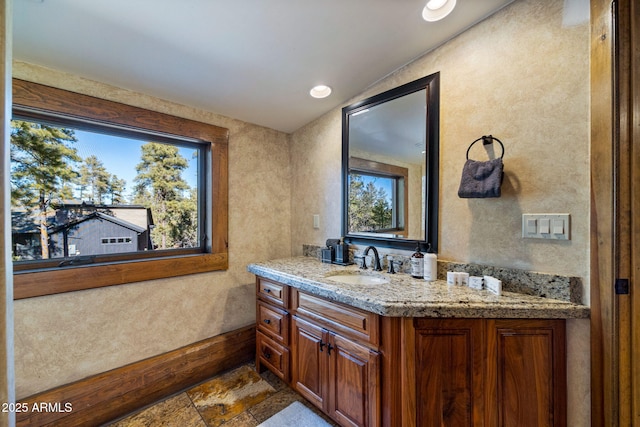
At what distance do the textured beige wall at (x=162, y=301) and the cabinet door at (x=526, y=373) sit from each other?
1.81 m

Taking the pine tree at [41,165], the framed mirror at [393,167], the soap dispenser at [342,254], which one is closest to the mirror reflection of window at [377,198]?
the framed mirror at [393,167]

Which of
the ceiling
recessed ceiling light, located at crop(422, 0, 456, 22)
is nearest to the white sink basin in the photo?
the ceiling

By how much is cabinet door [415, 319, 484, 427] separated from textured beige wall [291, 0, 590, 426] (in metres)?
0.45

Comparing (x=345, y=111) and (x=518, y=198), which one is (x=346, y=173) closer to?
(x=345, y=111)

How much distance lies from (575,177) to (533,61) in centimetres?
60

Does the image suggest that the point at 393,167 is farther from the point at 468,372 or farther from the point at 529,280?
the point at 468,372

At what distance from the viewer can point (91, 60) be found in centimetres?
138

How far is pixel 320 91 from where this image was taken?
1879 mm

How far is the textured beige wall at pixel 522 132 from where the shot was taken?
1.11m

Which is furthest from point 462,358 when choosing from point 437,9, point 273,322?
point 437,9

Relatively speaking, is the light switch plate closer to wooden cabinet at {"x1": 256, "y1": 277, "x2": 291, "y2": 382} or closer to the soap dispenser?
the soap dispenser

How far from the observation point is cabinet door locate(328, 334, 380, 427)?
3.94 feet

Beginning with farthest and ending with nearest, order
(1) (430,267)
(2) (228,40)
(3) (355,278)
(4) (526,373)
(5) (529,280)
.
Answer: (3) (355,278)
(1) (430,267)
(2) (228,40)
(5) (529,280)
(4) (526,373)

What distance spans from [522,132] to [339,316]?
1334mm
